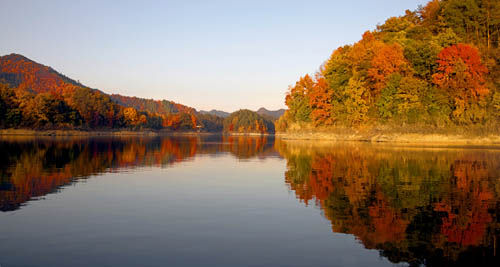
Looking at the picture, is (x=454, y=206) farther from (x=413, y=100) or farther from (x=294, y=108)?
(x=294, y=108)

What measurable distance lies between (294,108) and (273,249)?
10996 centimetres

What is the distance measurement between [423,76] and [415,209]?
74.8 m

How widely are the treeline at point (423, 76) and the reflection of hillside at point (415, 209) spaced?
53.5 meters

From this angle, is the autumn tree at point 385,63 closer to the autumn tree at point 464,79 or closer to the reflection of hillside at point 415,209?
the autumn tree at point 464,79

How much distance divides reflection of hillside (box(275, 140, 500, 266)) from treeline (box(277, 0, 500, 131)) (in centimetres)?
5349

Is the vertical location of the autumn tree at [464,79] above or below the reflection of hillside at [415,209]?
above

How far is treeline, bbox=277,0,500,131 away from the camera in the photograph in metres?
68.6

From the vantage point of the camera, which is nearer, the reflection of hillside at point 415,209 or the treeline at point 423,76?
the reflection of hillside at point 415,209

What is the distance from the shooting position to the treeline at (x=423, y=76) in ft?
225

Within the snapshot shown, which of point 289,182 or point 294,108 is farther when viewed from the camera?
point 294,108

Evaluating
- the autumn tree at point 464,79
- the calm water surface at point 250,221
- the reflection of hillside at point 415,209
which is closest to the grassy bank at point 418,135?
the autumn tree at point 464,79

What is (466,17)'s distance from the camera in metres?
86.8

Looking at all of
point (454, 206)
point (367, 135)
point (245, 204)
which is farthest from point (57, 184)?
point (367, 135)

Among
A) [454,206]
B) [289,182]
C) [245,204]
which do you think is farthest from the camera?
[289,182]
